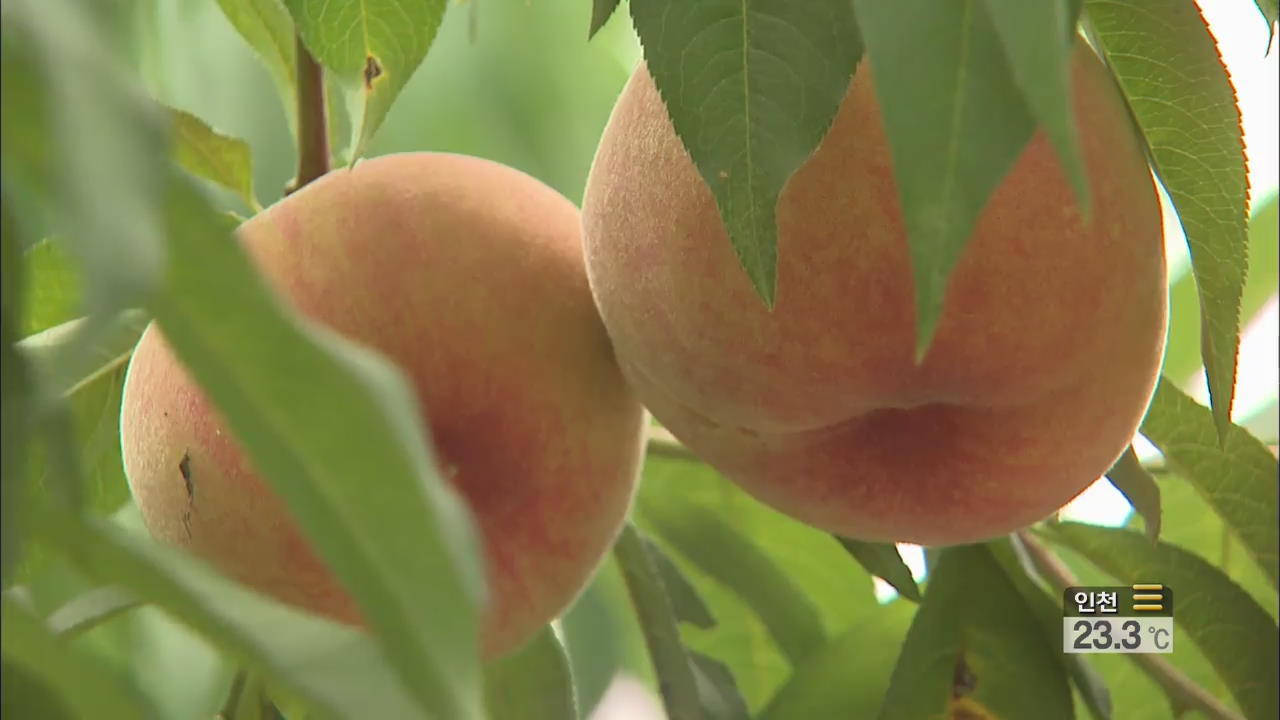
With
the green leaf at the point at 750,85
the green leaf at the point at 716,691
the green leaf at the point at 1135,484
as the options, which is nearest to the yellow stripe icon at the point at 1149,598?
the green leaf at the point at 1135,484

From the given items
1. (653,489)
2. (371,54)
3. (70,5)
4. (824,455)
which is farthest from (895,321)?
(653,489)

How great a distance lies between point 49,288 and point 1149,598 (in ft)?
2.00

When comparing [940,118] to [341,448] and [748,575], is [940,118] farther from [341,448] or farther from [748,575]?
[748,575]

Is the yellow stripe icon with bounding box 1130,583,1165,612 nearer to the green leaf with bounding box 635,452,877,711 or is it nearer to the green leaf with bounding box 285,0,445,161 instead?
the green leaf with bounding box 635,452,877,711

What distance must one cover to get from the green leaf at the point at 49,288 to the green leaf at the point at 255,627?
19.1 inches

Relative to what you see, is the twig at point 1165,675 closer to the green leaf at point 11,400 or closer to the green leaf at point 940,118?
the green leaf at point 940,118

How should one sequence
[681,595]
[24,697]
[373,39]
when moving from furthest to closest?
[681,595]
[373,39]
[24,697]

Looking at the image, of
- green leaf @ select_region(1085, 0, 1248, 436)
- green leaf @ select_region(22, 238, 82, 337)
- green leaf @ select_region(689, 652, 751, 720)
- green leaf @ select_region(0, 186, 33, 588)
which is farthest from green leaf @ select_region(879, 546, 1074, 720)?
green leaf @ select_region(0, 186, 33, 588)

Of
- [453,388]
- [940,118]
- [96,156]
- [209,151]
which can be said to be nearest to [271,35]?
[209,151]

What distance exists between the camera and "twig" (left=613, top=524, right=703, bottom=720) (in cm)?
79

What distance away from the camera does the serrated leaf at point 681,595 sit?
3.10ft

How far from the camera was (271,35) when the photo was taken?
0.83 meters

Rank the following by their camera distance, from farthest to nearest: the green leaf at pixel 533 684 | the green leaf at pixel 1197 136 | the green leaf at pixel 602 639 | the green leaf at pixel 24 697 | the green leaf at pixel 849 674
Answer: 1. the green leaf at pixel 602 639
2. the green leaf at pixel 849 674
3. the green leaf at pixel 533 684
4. the green leaf at pixel 1197 136
5. the green leaf at pixel 24 697

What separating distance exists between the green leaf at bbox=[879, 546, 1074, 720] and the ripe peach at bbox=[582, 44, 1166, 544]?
136mm
